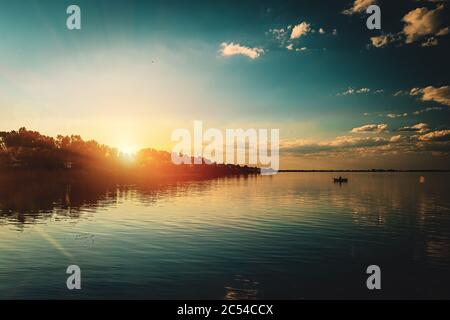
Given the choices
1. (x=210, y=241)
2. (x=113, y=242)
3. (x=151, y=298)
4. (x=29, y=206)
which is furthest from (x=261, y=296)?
(x=29, y=206)

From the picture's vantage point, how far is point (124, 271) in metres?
30.4

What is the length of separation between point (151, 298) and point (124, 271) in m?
6.57

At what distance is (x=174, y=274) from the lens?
29.6 m

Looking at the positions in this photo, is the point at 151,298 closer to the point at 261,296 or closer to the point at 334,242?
the point at 261,296

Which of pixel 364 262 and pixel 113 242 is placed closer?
pixel 364 262

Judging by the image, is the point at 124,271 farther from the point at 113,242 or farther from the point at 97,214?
the point at 97,214
